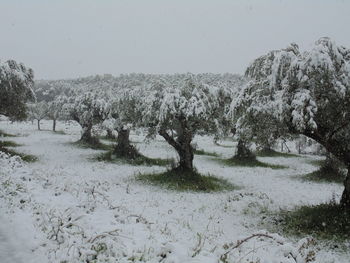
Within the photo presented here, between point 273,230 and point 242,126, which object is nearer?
point 273,230

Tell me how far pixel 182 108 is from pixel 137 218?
8638mm

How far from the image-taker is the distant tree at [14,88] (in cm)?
2100

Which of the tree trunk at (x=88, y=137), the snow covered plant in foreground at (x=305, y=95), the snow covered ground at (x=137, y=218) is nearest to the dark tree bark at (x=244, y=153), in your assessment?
the snow covered ground at (x=137, y=218)

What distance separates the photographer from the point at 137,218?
910cm

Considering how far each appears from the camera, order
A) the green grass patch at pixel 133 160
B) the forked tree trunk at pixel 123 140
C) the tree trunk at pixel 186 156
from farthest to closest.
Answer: the forked tree trunk at pixel 123 140, the green grass patch at pixel 133 160, the tree trunk at pixel 186 156

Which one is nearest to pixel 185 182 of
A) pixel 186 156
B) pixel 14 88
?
pixel 186 156

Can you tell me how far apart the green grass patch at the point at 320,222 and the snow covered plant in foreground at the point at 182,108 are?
6.77 metres

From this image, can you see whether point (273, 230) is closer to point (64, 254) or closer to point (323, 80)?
point (323, 80)

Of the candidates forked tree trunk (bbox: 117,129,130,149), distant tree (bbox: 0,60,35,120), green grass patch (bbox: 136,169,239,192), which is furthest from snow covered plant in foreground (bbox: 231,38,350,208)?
distant tree (bbox: 0,60,35,120)

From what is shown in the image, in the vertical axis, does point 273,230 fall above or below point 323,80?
below

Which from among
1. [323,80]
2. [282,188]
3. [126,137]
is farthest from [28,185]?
[126,137]

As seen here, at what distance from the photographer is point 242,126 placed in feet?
40.0

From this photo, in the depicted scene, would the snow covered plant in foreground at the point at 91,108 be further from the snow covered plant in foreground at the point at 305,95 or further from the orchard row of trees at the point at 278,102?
the snow covered plant in foreground at the point at 305,95

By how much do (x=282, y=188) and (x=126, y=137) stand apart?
1296 cm
